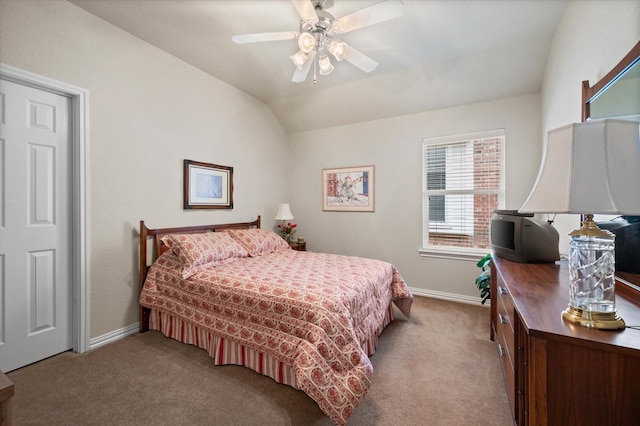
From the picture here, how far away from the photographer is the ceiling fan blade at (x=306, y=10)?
5.62 ft

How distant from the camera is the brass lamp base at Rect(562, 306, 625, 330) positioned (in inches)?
33.5

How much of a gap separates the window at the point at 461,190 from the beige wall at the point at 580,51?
69cm

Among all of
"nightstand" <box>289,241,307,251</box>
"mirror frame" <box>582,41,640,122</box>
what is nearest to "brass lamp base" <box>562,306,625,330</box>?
"mirror frame" <box>582,41,640,122</box>

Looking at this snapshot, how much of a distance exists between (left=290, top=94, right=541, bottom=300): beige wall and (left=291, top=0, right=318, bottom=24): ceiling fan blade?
222 cm

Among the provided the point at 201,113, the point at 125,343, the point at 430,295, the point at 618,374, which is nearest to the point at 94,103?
the point at 201,113

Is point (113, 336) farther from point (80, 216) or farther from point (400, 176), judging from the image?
point (400, 176)

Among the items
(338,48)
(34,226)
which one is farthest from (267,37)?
(34,226)

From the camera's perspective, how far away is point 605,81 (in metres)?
1.38

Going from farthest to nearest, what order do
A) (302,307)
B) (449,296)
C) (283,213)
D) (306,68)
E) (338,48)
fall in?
(283,213)
(449,296)
(306,68)
(338,48)
(302,307)

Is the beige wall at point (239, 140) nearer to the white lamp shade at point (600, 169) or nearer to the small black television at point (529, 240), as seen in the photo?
the white lamp shade at point (600, 169)

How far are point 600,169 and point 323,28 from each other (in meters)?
1.89

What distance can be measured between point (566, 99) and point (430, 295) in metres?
2.52

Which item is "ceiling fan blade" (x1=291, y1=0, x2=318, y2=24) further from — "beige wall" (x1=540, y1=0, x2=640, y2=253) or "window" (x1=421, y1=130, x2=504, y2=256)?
"window" (x1=421, y1=130, x2=504, y2=256)

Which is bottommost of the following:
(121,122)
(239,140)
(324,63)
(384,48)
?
(121,122)
